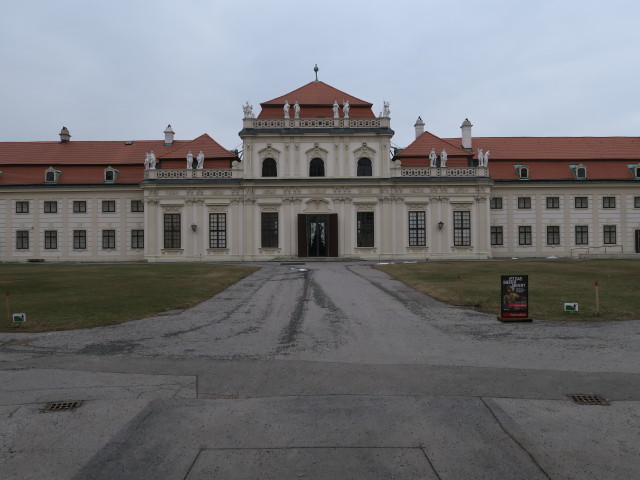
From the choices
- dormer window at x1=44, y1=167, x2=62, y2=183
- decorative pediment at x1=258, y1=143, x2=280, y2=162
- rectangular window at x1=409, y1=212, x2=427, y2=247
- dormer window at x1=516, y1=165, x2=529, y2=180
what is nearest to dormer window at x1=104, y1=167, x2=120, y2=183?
dormer window at x1=44, y1=167, x2=62, y2=183

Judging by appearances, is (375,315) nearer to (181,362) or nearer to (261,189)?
(181,362)

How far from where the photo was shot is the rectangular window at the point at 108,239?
47.5 m

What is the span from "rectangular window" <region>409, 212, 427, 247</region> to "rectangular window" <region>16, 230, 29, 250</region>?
37.9 m

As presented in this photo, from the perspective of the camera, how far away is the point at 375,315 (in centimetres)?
1381

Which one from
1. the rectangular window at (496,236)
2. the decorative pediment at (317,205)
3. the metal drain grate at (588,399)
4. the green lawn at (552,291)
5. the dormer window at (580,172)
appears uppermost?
the dormer window at (580,172)

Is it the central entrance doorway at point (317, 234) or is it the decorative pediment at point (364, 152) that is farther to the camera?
the decorative pediment at point (364, 152)

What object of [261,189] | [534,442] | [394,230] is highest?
[261,189]

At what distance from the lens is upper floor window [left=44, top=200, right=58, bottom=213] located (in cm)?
4738

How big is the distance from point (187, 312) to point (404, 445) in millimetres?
10679

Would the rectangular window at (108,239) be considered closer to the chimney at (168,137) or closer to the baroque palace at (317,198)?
the baroque palace at (317,198)

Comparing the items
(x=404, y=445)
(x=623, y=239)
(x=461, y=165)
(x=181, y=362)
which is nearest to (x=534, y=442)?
(x=404, y=445)

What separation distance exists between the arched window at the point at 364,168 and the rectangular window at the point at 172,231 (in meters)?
18.1

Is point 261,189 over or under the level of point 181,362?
over

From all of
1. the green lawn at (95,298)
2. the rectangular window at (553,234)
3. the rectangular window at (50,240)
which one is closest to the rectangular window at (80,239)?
the rectangular window at (50,240)
